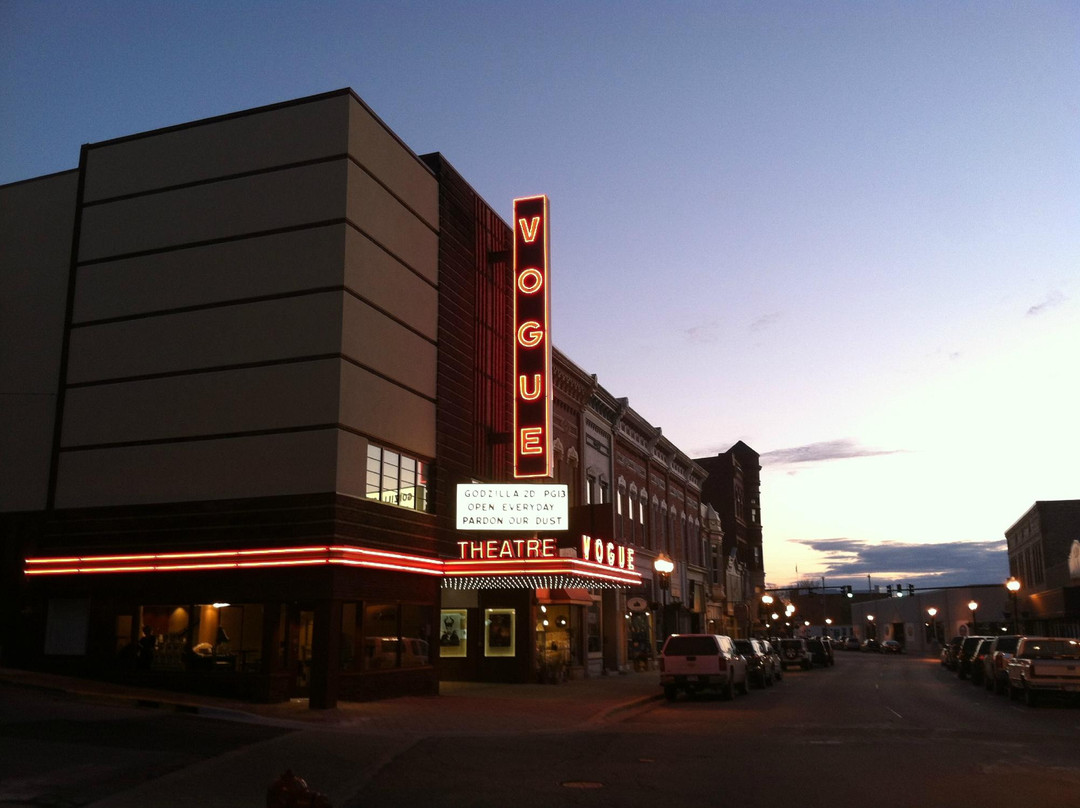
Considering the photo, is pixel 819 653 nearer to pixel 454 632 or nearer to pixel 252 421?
pixel 454 632

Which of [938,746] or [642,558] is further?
[642,558]

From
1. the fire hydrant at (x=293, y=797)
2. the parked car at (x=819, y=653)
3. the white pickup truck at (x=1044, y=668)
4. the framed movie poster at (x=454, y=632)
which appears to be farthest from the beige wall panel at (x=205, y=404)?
the parked car at (x=819, y=653)

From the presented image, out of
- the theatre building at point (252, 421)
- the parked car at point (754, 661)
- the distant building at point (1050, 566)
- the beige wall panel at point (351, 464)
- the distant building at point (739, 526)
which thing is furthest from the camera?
the distant building at point (739, 526)

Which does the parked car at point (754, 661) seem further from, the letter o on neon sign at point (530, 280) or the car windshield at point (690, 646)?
the letter o on neon sign at point (530, 280)

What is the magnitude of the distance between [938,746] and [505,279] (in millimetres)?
21983

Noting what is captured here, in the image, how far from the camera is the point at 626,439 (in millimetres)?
48781

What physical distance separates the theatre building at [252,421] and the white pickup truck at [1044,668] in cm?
1235

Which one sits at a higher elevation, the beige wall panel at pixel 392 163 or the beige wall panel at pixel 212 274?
the beige wall panel at pixel 392 163

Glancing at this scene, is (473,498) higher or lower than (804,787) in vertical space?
higher

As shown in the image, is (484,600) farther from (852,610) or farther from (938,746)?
(852,610)

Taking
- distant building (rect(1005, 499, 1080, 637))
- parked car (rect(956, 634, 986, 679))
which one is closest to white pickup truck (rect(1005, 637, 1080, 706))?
parked car (rect(956, 634, 986, 679))

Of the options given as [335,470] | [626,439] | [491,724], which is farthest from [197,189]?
[626,439]

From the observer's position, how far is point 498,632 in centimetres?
3350

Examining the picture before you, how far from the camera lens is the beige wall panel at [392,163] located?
25.6 meters
